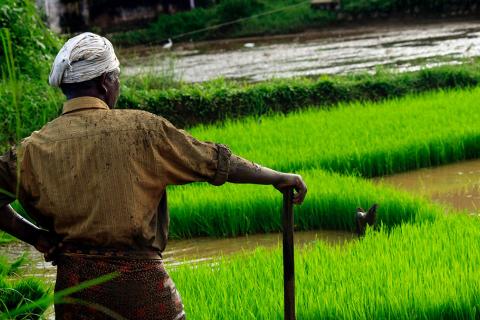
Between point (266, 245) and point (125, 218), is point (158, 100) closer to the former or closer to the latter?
point (266, 245)

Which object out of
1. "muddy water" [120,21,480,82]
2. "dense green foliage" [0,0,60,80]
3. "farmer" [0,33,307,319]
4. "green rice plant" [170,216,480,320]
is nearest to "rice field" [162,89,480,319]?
"green rice plant" [170,216,480,320]

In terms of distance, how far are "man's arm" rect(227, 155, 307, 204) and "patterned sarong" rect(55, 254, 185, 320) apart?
32 cm

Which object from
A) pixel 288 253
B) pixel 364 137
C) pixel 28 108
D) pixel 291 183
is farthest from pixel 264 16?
pixel 291 183

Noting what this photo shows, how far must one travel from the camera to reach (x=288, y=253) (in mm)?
2918

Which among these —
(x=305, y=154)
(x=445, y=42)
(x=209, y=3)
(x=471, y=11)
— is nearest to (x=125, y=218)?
(x=305, y=154)

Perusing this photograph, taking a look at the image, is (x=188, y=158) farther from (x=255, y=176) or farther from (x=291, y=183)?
(x=291, y=183)

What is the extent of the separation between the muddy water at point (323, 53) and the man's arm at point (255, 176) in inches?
320

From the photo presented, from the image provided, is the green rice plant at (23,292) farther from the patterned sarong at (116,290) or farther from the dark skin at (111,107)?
the patterned sarong at (116,290)

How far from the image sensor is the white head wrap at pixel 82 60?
8.41ft

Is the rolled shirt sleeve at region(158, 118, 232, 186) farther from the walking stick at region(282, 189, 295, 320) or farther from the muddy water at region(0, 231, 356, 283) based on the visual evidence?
the muddy water at region(0, 231, 356, 283)

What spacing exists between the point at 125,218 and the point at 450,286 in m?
1.48

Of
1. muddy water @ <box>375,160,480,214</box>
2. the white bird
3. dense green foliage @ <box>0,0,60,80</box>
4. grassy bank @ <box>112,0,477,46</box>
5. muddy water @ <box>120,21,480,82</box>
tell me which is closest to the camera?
muddy water @ <box>375,160,480,214</box>

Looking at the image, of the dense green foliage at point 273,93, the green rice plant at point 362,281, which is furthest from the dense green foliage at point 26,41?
the green rice plant at point 362,281

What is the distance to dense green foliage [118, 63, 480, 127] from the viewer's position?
27.9ft
